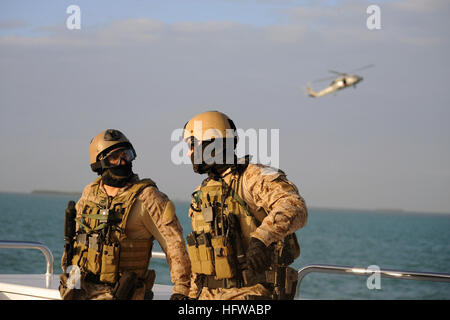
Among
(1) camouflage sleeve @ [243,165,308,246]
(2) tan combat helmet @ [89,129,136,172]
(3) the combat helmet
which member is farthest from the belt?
(2) tan combat helmet @ [89,129,136,172]

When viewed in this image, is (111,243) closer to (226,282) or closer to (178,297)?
(178,297)

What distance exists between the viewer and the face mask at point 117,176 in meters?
5.70

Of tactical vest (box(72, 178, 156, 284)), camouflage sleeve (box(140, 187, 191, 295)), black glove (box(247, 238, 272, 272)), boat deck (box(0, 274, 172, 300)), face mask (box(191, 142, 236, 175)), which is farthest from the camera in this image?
boat deck (box(0, 274, 172, 300))

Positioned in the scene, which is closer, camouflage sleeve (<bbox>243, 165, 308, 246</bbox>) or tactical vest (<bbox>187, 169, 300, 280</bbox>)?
camouflage sleeve (<bbox>243, 165, 308, 246</bbox>)

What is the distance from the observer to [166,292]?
728cm

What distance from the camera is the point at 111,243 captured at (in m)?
5.54

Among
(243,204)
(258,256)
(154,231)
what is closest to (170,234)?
(154,231)

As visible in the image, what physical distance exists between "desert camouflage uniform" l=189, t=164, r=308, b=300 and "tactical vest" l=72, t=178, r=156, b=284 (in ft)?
1.98

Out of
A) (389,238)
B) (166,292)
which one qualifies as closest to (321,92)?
(166,292)

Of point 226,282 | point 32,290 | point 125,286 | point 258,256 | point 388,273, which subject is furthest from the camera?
point 32,290

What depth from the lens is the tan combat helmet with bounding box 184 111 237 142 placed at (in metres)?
5.16

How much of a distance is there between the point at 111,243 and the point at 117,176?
1.74 feet

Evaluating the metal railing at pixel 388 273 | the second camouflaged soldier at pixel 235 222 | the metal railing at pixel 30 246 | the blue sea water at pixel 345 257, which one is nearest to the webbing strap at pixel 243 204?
the second camouflaged soldier at pixel 235 222

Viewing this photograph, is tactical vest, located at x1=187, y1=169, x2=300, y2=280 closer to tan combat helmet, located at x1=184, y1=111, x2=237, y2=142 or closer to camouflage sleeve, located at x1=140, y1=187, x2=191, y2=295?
camouflage sleeve, located at x1=140, y1=187, x2=191, y2=295
